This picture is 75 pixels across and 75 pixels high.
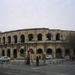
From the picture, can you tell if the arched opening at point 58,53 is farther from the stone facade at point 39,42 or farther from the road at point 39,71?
the road at point 39,71

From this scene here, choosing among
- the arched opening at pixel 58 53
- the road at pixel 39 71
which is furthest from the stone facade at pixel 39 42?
the road at pixel 39 71

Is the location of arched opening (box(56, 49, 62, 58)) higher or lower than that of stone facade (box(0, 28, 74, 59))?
lower

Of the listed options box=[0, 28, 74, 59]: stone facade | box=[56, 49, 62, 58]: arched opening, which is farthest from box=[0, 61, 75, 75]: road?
box=[56, 49, 62, 58]: arched opening

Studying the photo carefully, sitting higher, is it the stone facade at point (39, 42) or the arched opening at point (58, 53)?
the stone facade at point (39, 42)

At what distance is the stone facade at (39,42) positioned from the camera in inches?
2160

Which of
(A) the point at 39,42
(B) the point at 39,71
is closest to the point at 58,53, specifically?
(A) the point at 39,42

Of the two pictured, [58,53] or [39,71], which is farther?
[58,53]

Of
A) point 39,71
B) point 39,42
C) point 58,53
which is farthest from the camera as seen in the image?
point 58,53

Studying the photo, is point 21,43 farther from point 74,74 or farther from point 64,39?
point 74,74

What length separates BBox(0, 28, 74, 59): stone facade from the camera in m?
54.9

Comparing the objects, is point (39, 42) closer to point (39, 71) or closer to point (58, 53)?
point (58, 53)

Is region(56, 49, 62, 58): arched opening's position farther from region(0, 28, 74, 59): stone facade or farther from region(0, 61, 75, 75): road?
region(0, 61, 75, 75): road

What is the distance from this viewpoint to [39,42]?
55.0m

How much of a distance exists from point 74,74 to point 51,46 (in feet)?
122
